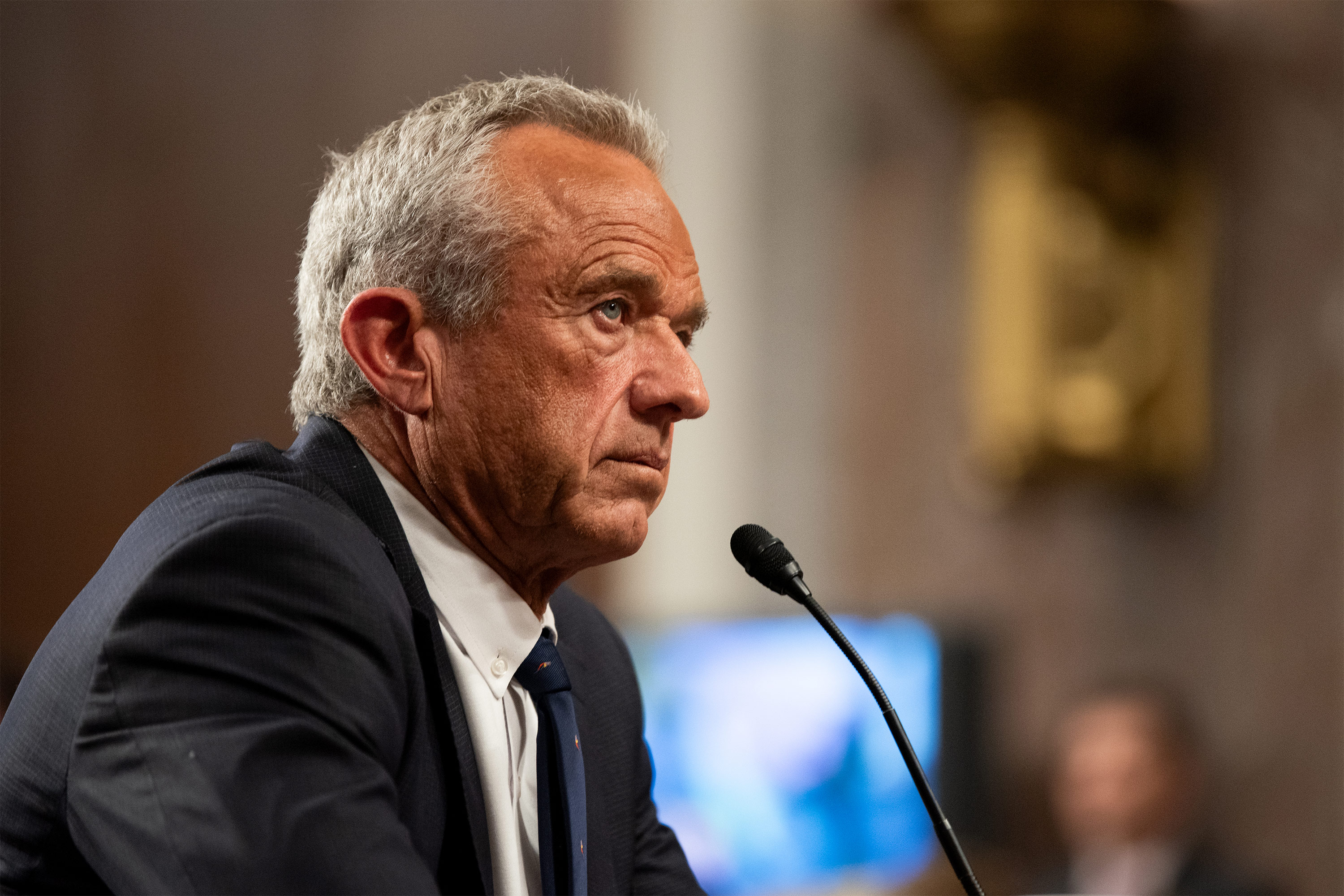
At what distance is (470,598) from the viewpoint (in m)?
1.38

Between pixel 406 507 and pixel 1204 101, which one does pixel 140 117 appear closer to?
pixel 406 507

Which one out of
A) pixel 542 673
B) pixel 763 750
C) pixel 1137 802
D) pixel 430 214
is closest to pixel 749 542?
pixel 542 673

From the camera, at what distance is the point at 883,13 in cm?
380

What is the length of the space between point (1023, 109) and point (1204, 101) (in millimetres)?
592

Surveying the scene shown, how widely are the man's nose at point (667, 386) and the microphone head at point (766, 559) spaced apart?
0.47 ft

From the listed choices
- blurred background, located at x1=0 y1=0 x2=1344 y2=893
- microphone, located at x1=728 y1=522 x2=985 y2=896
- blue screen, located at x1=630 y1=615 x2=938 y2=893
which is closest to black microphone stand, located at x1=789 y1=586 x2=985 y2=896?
microphone, located at x1=728 y1=522 x2=985 y2=896

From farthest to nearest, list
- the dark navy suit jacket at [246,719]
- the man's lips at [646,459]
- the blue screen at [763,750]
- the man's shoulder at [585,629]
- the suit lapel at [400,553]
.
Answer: the blue screen at [763,750], the man's shoulder at [585,629], the man's lips at [646,459], the suit lapel at [400,553], the dark navy suit jacket at [246,719]

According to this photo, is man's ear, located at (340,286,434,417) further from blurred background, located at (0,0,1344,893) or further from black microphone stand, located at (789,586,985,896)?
blurred background, located at (0,0,1344,893)

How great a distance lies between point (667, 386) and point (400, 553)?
0.34 m

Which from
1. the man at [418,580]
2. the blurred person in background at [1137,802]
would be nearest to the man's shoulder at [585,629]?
the man at [418,580]

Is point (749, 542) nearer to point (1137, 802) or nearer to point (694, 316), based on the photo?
point (694, 316)

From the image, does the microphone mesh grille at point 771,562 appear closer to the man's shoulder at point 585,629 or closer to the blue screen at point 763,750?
the man's shoulder at point 585,629

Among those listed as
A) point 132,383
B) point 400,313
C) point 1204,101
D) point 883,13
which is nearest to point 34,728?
point 400,313

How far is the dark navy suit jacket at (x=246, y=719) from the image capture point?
0.97 m
